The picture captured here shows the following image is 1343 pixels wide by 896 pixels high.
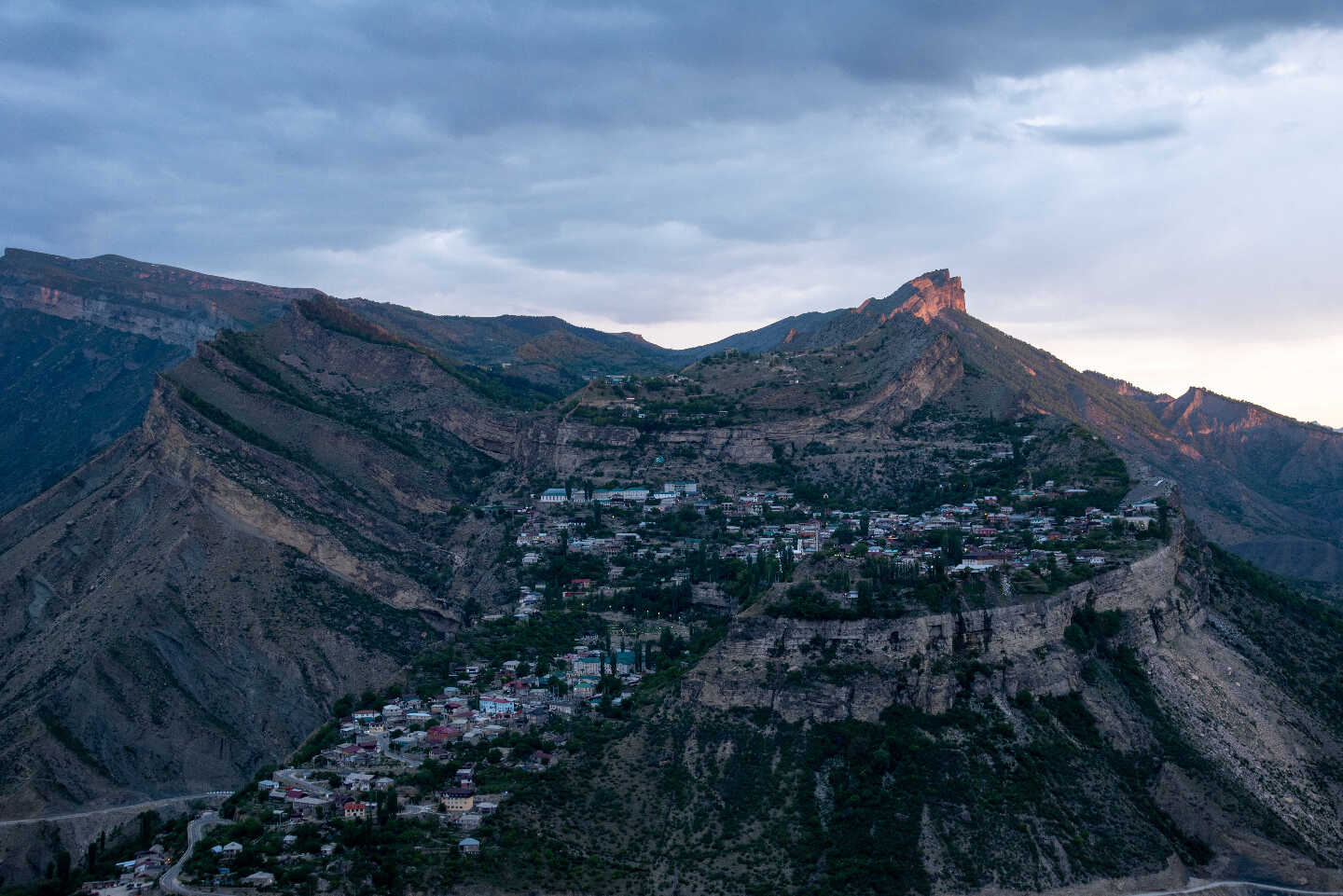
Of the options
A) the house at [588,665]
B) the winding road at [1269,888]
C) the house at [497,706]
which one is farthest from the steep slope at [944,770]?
the house at [588,665]

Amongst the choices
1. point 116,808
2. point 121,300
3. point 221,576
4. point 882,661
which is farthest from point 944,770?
point 121,300

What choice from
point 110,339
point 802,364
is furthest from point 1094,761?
point 110,339

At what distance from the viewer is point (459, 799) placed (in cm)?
5072

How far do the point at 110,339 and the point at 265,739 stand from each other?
99787mm

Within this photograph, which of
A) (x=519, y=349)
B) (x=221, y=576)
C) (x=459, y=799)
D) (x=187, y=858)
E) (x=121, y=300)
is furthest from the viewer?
(x=519, y=349)

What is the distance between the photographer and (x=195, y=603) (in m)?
74.6

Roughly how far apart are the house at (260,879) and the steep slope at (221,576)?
20649 millimetres

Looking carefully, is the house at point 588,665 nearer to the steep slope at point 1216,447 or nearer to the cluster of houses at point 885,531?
the cluster of houses at point 885,531

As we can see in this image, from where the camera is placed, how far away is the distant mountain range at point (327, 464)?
69812 mm

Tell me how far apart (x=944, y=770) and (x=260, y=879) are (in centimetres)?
2404

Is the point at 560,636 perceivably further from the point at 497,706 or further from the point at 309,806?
the point at 309,806

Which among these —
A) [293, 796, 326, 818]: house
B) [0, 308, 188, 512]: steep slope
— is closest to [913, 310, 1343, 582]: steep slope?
[293, 796, 326, 818]: house

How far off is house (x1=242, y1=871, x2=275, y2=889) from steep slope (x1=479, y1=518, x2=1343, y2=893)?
6.95 meters

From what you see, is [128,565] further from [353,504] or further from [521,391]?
[521,391]
